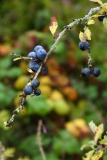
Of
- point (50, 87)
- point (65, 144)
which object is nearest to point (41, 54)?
point (65, 144)

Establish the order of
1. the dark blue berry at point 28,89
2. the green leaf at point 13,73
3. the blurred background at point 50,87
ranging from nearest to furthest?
the dark blue berry at point 28,89, the blurred background at point 50,87, the green leaf at point 13,73

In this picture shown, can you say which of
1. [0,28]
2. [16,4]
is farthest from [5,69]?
[16,4]

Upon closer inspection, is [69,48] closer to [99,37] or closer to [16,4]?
[99,37]

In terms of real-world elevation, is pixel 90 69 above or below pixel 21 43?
below

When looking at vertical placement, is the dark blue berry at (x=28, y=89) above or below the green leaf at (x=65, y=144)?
below

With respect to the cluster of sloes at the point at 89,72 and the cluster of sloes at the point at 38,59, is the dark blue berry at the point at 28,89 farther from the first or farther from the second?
the cluster of sloes at the point at 89,72

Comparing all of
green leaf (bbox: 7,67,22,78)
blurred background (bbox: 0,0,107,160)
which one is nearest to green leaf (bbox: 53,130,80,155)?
blurred background (bbox: 0,0,107,160)

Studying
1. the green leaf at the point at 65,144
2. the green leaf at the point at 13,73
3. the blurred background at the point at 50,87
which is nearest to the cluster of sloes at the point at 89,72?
the blurred background at the point at 50,87

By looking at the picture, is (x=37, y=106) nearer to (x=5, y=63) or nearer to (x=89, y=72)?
(x=5, y=63)
